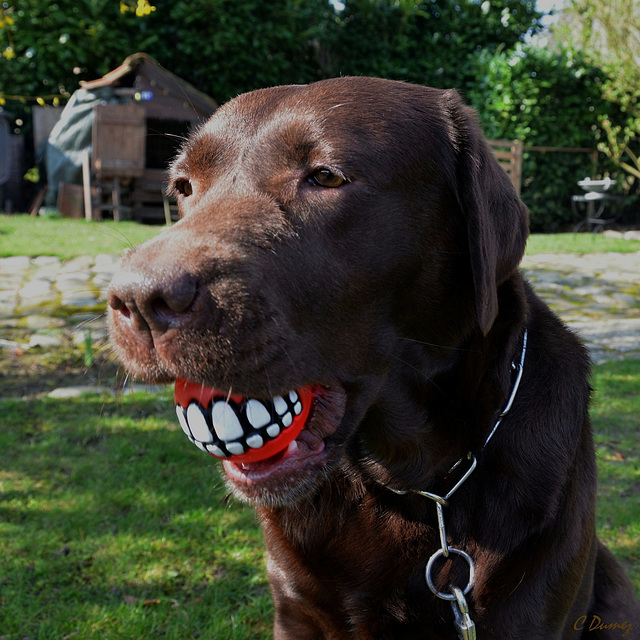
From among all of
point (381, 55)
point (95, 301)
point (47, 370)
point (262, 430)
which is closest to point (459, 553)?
point (262, 430)

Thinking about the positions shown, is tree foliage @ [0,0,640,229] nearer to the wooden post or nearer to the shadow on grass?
the wooden post

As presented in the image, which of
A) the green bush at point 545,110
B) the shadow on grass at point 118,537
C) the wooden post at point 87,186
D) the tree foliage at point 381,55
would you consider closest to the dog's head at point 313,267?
the shadow on grass at point 118,537

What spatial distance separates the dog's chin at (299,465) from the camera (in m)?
1.67

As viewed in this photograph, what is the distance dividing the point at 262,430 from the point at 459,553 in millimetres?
693

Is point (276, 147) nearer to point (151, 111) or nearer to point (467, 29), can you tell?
point (151, 111)

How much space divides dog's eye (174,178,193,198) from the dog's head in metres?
0.08

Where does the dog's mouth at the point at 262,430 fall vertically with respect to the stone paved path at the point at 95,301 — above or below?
above

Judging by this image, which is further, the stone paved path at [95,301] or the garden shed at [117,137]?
the garden shed at [117,137]

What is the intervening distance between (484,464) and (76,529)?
207cm

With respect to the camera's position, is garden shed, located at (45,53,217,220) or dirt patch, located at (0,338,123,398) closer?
dirt patch, located at (0,338,123,398)

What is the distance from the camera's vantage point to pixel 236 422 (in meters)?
1.58

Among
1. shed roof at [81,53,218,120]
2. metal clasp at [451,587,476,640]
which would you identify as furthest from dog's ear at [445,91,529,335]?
shed roof at [81,53,218,120]

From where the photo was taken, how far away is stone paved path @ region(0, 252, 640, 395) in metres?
5.47

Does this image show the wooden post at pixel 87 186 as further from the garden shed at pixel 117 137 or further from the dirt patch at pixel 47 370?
the dirt patch at pixel 47 370
